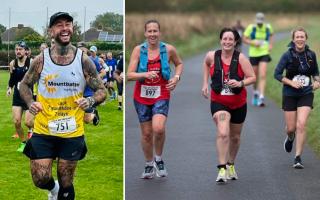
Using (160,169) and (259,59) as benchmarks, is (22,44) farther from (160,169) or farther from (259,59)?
(259,59)

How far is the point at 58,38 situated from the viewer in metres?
7.92

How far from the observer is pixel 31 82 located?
8.10 meters

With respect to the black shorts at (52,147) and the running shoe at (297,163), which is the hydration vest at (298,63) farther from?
the black shorts at (52,147)

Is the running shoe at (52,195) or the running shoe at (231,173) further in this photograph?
the running shoe at (231,173)

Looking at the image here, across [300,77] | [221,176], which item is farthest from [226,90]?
[300,77]

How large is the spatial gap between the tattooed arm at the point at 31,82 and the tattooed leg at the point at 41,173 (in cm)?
42

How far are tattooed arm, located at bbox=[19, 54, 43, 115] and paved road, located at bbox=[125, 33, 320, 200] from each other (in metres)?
1.90

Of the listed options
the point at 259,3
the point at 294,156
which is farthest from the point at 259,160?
the point at 259,3

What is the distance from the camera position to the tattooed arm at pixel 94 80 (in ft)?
26.4

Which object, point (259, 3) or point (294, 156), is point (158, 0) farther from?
point (294, 156)

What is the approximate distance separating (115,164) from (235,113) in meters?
2.80

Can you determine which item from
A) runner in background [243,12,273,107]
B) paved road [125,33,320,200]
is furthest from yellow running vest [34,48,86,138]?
runner in background [243,12,273,107]

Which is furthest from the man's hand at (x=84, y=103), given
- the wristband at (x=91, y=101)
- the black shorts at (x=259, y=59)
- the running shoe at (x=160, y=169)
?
the black shorts at (x=259, y=59)

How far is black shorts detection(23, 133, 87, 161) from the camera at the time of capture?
8.08m
